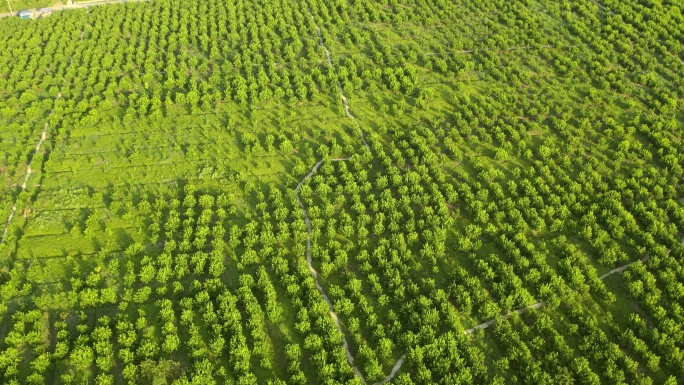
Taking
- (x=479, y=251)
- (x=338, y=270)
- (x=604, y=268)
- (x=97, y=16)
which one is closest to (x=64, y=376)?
(x=338, y=270)

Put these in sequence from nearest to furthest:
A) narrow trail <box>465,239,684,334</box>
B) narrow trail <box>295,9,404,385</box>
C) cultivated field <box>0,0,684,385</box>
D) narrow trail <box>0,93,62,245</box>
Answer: narrow trail <box>295,9,404,385</box> → cultivated field <box>0,0,684,385</box> → narrow trail <box>465,239,684,334</box> → narrow trail <box>0,93,62,245</box>

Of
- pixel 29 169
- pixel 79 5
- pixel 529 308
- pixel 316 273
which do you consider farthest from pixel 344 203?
pixel 79 5

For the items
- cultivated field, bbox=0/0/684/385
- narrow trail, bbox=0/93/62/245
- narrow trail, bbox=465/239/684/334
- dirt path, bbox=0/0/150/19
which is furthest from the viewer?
dirt path, bbox=0/0/150/19

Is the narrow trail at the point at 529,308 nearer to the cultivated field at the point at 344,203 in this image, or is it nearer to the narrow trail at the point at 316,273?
the cultivated field at the point at 344,203

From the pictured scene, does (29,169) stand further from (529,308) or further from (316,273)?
(529,308)

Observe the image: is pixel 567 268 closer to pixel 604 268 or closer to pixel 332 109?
pixel 604 268

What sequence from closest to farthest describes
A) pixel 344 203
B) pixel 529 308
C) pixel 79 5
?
pixel 529 308 < pixel 344 203 < pixel 79 5

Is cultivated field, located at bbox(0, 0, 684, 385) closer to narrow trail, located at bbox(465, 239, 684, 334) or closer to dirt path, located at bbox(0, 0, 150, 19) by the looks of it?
narrow trail, located at bbox(465, 239, 684, 334)

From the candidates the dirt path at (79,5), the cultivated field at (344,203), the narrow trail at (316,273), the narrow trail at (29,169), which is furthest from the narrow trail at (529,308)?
the dirt path at (79,5)

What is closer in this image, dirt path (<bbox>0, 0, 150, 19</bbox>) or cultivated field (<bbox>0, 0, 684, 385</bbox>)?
cultivated field (<bbox>0, 0, 684, 385</bbox>)

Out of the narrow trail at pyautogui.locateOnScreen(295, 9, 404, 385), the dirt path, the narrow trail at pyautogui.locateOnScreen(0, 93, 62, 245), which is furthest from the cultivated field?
the dirt path

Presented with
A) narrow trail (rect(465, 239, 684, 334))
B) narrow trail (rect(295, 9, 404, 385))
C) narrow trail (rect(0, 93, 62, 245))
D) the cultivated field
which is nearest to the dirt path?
the cultivated field

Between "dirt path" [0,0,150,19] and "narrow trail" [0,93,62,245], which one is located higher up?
"dirt path" [0,0,150,19]
